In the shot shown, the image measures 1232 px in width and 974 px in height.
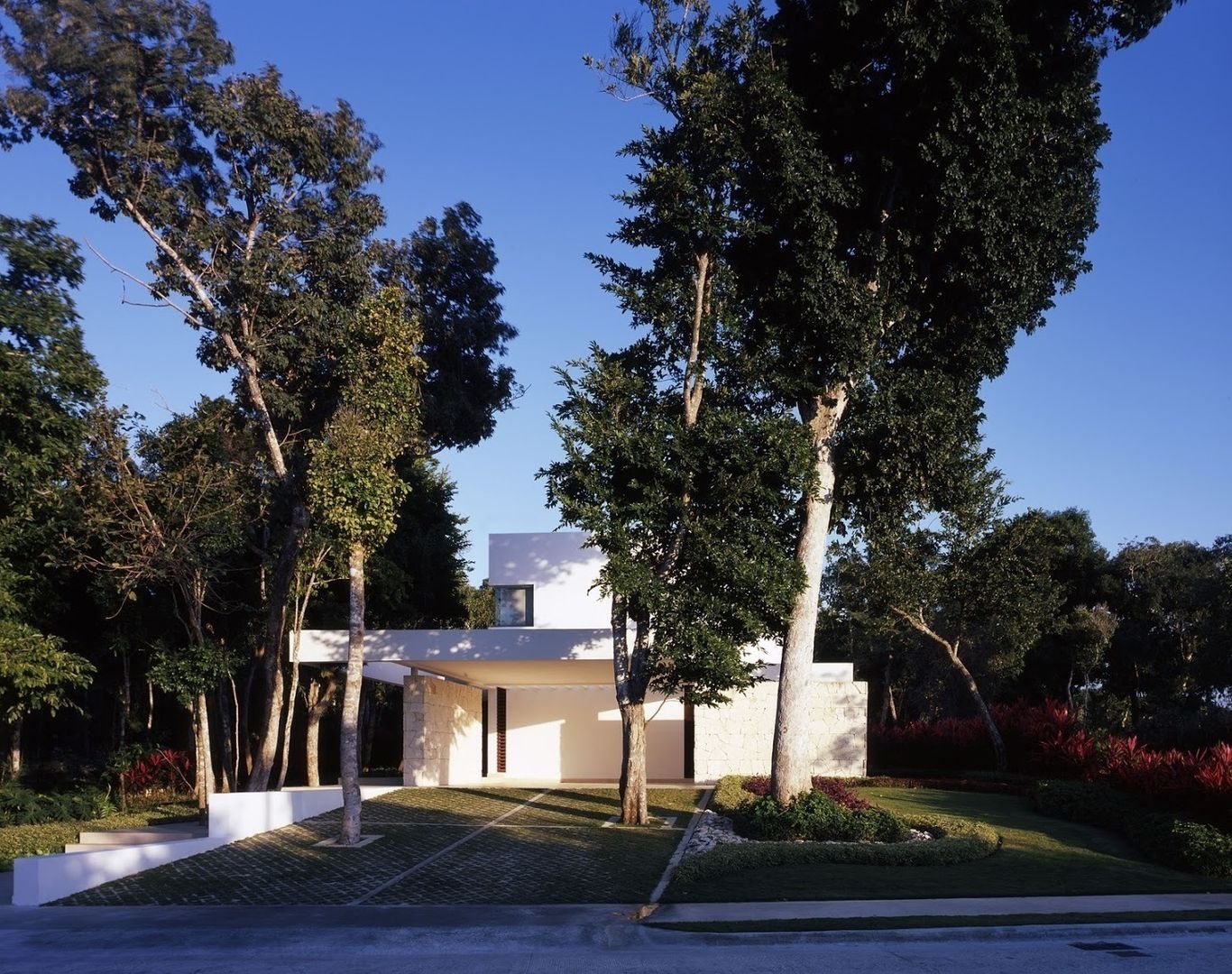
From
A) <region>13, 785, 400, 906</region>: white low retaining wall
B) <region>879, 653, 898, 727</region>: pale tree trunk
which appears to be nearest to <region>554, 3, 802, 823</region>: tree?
<region>13, 785, 400, 906</region>: white low retaining wall

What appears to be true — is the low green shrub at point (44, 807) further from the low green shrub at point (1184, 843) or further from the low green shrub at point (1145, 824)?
the low green shrub at point (1184, 843)

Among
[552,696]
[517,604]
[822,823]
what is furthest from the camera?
[552,696]

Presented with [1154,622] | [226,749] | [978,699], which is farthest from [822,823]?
[1154,622]

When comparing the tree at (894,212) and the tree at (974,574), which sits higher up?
the tree at (894,212)

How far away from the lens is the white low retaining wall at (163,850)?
13328 millimetres

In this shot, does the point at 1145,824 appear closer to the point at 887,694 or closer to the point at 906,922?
the point at 906,922

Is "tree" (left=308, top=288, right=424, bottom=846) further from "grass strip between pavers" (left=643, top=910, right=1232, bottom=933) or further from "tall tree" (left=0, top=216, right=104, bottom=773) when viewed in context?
"grass strip between pavers" (left=643, top=910, right=1232, bottom=933)

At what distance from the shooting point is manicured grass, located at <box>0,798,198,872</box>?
19562 millimetres

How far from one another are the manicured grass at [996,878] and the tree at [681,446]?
3979 millimetres

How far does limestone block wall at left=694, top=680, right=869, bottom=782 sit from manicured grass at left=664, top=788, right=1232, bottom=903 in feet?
31.6

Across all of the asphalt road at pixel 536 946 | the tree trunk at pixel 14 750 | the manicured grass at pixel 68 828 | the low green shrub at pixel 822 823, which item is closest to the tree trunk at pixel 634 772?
the low green shrub at pixel 822 823

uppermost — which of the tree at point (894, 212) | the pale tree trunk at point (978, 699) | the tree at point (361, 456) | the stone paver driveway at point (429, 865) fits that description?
the tree at point (894, 212)

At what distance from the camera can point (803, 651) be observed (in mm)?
19062

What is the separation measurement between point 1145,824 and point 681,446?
29.2 ft
